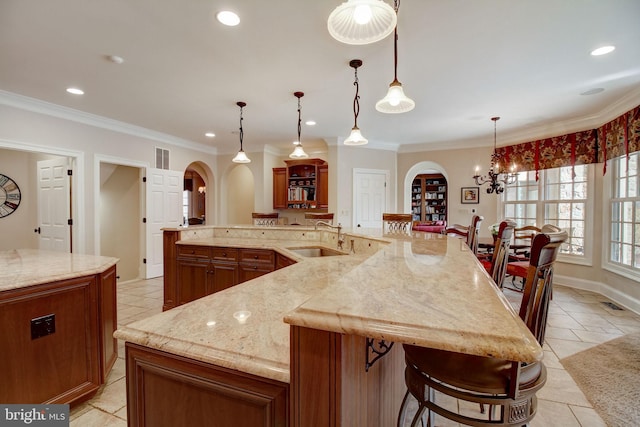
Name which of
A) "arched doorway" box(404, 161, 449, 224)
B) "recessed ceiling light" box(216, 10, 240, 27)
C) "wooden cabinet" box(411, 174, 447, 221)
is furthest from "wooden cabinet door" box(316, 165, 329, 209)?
"wooden cabinet" box(411, 174, 447, 221)

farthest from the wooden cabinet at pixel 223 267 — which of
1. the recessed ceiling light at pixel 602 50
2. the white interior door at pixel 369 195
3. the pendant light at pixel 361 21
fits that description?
the recessed ceiling light at pixel 602 50

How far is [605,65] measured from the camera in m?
2.84

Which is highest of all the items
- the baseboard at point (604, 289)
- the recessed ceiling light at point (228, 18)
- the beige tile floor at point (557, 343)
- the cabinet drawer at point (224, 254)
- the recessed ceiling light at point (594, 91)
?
the recessed ceiling light at point (594, 91)

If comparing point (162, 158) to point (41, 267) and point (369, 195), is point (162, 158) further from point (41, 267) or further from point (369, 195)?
point (369, 195)

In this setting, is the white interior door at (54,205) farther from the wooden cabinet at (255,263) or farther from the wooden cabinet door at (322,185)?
the wooden cabinet door at (322,185)

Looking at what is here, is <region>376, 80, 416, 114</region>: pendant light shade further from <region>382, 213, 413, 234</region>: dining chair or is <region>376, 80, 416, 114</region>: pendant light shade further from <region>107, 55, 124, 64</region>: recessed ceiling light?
<region>107, 55, 124, 64</region>: recessed ceiling light

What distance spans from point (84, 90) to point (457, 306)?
4.44 meters

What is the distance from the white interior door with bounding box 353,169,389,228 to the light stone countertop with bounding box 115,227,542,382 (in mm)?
4346

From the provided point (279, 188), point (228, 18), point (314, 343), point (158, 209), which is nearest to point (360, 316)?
point (314, 343)

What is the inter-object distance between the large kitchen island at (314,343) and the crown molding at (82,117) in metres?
4.34

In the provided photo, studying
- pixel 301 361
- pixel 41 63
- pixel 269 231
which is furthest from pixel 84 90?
pixel 301 361

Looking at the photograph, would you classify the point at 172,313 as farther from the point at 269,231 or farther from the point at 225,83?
the point at 225,83

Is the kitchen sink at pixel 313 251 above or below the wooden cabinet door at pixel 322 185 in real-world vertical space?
below

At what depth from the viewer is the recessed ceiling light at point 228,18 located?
80.1 inches
